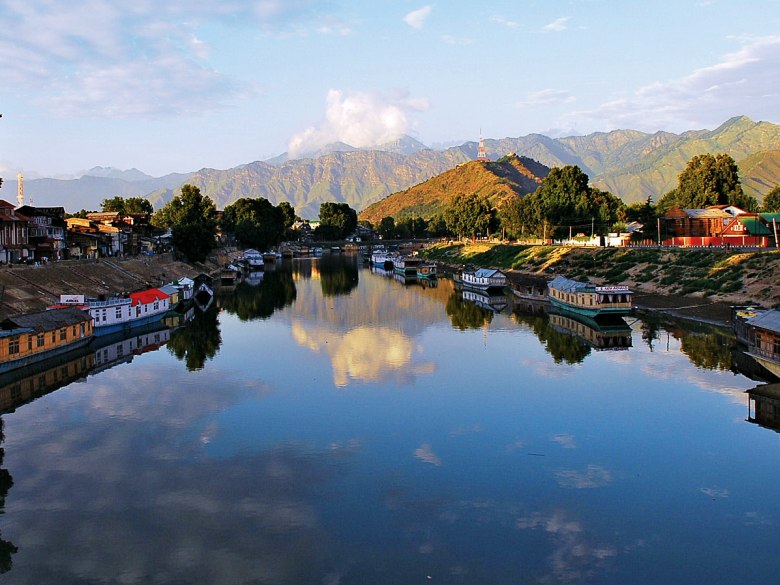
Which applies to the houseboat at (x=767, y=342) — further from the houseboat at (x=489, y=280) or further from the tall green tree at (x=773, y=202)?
the tall green tree at (x=773, y=202)

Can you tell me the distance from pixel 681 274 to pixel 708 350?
143ft

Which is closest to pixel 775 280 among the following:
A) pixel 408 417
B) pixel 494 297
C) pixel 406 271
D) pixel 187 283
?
pixel 494 297

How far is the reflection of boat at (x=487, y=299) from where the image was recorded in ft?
336

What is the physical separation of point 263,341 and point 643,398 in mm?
42362

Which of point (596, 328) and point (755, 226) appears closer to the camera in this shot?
point (596, 328)

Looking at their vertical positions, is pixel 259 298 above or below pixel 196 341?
above

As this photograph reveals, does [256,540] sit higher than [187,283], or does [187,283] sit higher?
[187,283]

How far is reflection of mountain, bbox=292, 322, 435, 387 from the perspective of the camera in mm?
55500

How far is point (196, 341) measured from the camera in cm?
7356

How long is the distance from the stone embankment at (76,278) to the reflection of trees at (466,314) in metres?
50.9

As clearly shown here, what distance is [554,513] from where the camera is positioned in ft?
91.8

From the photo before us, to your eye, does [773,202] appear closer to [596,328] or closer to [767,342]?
[596,328]

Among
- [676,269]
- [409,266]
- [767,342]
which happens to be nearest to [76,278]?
[767,342]

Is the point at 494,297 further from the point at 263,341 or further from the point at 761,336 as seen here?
the point at 761,336
